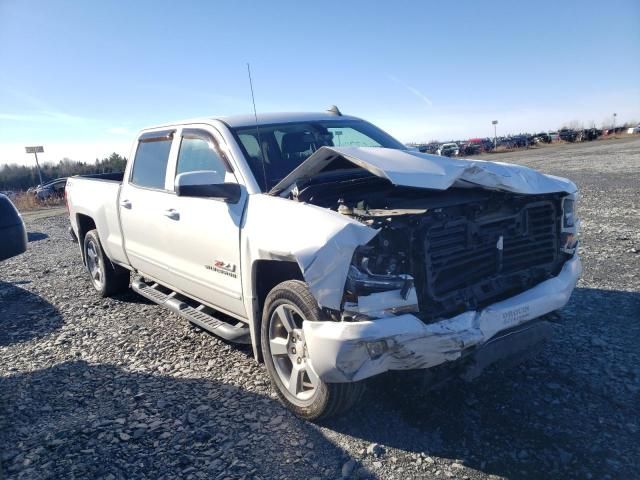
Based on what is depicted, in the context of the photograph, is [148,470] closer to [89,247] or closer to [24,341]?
[24,341]

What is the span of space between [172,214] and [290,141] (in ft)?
3.82

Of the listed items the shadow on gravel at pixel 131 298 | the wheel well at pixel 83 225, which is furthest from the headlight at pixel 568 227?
the wheel well at pixel 83 225

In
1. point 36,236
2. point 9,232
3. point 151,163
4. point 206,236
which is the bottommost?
point 36,236

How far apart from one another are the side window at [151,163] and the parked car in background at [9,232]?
2.24 metres

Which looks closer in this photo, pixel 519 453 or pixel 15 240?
pixel 15 240

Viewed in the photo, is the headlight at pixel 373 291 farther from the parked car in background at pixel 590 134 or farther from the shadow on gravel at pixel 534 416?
the parked car in background at pixel 590 134

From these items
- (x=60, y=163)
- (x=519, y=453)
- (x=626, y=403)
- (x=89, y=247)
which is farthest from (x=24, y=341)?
(x=60, y=163)

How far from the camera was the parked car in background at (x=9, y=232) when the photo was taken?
7.55 ft

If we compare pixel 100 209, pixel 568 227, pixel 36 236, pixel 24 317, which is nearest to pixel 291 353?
pixel 568 227

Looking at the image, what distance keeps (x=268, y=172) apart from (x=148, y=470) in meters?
2.12

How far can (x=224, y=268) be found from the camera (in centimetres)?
368

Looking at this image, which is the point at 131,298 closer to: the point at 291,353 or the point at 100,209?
the point at 100,209

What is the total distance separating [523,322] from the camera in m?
3.08

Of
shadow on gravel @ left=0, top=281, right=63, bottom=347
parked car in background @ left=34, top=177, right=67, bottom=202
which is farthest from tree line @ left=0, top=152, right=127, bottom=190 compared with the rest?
shadow on gravel @ left=0, top=281, right=63, bottom=347
